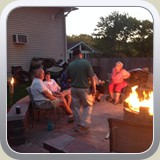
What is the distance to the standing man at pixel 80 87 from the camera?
146 inches

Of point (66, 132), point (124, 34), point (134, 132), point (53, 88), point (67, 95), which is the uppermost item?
point (124, 34)

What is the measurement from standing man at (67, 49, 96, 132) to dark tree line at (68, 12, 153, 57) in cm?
Result: 90

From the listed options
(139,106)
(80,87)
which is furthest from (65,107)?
(139,106)

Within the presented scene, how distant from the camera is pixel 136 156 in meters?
2.34

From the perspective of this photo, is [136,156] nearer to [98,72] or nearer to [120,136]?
[120,136]

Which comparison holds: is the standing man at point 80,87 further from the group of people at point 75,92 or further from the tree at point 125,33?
the tree at point 125,33

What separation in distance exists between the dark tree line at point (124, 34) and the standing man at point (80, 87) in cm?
90

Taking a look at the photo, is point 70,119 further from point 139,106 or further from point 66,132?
point 139,106

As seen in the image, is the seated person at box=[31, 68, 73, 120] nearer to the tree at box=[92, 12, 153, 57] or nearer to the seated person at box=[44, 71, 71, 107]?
the seated person at box=[44, 71, 71, 107]

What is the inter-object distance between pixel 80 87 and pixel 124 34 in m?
1.36

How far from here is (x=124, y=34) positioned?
8.39 ft

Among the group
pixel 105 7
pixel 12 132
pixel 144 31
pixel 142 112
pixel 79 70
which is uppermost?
pixel 105 7

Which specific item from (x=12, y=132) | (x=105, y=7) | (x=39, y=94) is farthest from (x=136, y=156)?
(x=39, y=94)

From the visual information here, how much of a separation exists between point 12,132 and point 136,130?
125 cm
